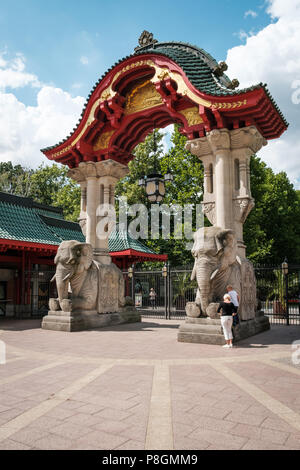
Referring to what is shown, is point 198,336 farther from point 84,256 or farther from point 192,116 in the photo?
point 192,116

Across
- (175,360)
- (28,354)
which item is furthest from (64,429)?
(28,354)

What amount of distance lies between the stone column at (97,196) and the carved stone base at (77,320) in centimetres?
191

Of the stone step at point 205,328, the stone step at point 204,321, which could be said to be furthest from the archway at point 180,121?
the stone step at point 205,328

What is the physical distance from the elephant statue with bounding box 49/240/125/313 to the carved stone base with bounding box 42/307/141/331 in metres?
0.17

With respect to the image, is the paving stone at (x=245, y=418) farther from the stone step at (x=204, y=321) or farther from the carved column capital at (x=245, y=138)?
the carved column capital at (x=245, y=138)

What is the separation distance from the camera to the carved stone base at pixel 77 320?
10320 millimetres

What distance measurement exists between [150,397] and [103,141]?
9.83 m

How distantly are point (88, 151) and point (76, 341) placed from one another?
692 centimetres

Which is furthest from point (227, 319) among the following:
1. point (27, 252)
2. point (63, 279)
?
point (27, 252)

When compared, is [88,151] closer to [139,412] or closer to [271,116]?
[271,116]

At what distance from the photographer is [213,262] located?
8398 mm

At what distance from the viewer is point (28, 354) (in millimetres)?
7047

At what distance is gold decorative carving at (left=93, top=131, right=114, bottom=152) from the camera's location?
40.2 ft
